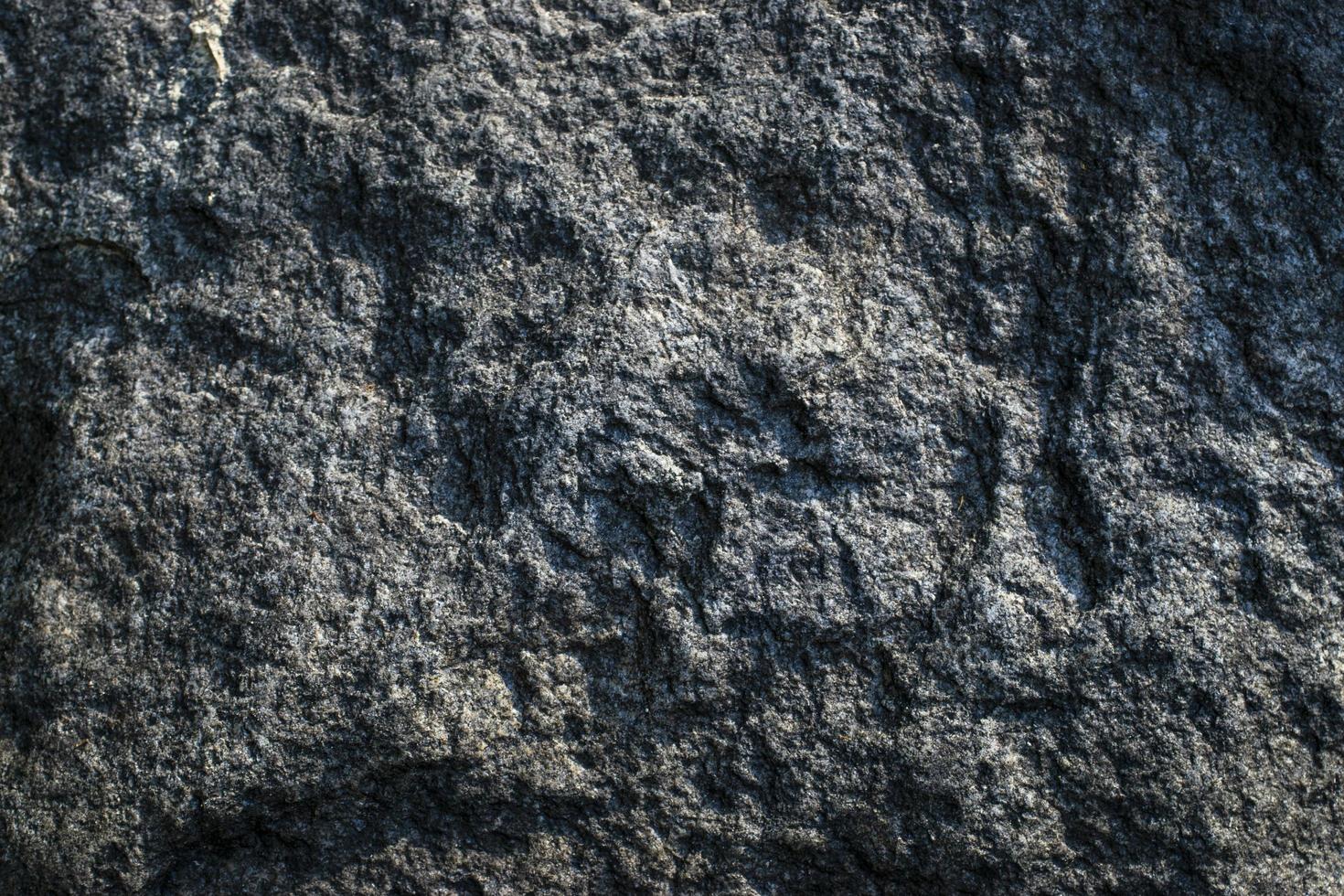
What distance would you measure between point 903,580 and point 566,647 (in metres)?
0.31

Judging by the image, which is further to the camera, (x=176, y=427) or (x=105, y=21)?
(x=105, y=21)

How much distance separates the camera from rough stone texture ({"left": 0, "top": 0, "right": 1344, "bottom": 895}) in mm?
980

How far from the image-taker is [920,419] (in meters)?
1.00

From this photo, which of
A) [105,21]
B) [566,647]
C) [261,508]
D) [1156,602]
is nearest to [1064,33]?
[1156,602]

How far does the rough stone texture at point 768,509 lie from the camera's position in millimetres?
980

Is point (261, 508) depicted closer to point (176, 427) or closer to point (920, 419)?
point (176, 427)

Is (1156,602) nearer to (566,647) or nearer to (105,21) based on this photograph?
(566,647)

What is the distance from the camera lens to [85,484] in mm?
1052

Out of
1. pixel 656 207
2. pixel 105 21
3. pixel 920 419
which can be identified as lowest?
pixel 920 419

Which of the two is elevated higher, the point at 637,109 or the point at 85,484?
the point at 637,109

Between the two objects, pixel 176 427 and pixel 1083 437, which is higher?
pixel 1083 437

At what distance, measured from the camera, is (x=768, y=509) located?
3.29ft

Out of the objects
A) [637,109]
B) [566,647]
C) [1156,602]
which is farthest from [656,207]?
[1156,602]

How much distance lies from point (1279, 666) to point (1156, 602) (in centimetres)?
12
